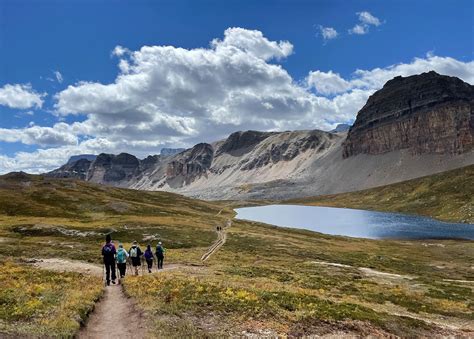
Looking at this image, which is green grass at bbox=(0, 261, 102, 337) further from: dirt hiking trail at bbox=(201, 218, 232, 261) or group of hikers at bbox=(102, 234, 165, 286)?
dirt hiking trail at bbox=(201, 218, 232, 261)

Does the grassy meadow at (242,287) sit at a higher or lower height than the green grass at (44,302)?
lower

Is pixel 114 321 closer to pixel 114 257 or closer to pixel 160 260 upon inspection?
pixel 114 257

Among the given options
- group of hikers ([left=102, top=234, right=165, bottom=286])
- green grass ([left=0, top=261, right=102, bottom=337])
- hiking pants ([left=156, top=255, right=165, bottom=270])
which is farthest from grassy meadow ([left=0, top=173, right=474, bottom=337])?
hiking pants ([left=156, top=255, right=165, bottom=270])

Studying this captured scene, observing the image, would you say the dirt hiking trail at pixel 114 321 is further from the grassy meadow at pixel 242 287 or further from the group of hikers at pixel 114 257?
the group of hikers at pixel 114 257

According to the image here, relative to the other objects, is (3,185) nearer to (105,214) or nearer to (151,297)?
(105,214)

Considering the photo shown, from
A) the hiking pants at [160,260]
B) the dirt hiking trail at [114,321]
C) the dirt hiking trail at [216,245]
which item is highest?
the dirt hiking trail at [114,321]

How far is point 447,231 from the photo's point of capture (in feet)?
529

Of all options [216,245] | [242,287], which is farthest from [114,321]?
[216,245]

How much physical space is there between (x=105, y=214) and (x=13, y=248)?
64498 millimetres

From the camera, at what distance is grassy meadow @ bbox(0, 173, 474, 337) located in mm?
24547

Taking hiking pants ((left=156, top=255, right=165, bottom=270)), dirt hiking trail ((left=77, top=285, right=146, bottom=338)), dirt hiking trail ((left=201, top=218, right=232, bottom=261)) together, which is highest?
dirt hiking trail ((left=77, top=285, right=146, bottom=338))

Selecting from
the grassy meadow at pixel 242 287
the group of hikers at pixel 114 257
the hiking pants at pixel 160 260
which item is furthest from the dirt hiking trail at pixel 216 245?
the group of hikers at pixel 114 257

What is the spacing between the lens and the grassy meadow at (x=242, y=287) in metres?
24.5

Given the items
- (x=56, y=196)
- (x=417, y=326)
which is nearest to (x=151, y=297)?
(x=417, y=326)
